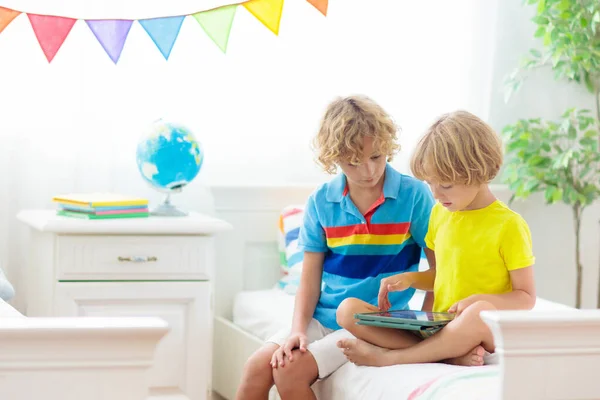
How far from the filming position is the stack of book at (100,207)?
2543 millimetres

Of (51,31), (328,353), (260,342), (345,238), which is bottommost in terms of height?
(260,342)

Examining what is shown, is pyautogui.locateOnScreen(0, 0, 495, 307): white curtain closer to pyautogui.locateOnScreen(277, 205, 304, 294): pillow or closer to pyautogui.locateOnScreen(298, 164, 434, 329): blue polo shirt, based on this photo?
pyautogui.locateOnScreen(277, 205, 304, 294): pillow

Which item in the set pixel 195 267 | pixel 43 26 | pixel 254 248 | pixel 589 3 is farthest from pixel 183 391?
pixel 589 3

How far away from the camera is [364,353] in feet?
5.62

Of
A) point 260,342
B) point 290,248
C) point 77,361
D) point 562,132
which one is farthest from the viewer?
point 562,132

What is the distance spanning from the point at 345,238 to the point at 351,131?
0.80ft

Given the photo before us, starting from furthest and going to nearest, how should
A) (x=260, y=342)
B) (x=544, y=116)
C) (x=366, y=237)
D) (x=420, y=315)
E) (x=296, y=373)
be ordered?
(x=544, y=116) → (x=260, y=342) → (x=366, y=237) → (x=296, y=373) → (x=420, y=315)

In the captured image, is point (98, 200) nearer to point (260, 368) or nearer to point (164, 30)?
point (164, 30)

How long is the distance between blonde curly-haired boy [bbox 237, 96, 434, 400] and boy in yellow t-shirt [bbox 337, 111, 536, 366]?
0.48ft

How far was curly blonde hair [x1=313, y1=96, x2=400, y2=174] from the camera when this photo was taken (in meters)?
1.85

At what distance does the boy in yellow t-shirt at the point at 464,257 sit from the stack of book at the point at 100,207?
3.32 feet

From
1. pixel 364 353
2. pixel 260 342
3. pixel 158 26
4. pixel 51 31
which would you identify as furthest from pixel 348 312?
pixel 51 31

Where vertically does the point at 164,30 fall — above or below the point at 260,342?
above

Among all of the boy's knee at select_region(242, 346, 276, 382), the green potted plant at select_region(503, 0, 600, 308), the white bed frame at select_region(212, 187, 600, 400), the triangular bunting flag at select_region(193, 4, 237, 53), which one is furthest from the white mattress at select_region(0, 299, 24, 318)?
the green potted plant at select_region(503, 0, 600, 308)
